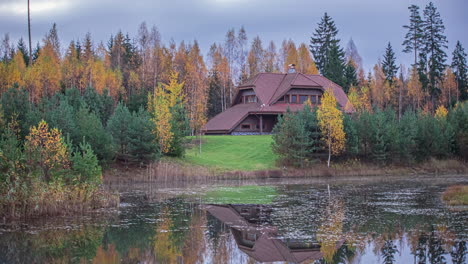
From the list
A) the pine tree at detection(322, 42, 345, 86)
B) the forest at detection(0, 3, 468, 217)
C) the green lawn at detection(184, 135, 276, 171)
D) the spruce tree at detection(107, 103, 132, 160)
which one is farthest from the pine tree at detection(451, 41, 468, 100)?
the spruce tree at detection(107, 103, 132, 160)

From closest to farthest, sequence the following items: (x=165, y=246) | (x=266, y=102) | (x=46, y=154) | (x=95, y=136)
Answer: (x=165, y=246) → (x=46, y=154) → (x=95, y=136) → (x=266, y=102)

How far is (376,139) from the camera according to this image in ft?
156

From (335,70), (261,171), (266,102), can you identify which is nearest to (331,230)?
(261,171)

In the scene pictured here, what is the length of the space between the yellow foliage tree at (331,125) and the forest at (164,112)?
3.5 inches

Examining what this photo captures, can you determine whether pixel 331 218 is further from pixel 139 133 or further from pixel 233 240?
pixel 139 133

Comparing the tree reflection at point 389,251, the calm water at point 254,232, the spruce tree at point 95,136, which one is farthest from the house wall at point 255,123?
the tree reflection at point 389,251

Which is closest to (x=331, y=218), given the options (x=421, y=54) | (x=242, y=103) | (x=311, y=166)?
(x=311, y=166)

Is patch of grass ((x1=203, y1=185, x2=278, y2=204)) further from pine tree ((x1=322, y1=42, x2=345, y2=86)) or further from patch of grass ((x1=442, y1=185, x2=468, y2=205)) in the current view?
pine tree ((x1=322, y1=42, x2=345, y2=86))

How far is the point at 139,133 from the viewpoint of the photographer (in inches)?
1633

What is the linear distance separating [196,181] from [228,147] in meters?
12.7

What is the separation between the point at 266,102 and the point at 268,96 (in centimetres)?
140

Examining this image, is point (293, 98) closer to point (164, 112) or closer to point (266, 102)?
point (266, 102)

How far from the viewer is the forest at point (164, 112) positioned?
24.7 meters

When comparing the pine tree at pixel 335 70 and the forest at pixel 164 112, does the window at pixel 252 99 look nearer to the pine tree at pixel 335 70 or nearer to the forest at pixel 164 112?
the forest at pixel 164 112
